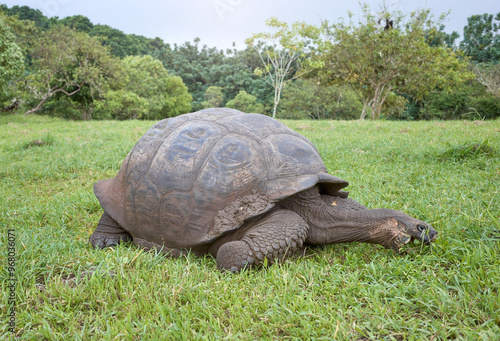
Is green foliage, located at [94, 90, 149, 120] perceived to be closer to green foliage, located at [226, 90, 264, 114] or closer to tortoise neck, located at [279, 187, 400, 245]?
green foliage, located at [226, 90, 264, 114]

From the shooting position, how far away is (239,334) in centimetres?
157

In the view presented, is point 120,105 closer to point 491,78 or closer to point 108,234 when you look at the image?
point 108,234

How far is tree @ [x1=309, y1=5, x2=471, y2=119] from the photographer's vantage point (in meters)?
19.7

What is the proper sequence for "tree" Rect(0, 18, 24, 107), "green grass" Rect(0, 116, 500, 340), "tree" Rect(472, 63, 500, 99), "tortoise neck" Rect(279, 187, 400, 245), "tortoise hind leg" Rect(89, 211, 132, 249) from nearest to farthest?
1. "green grass" Rect(0, 116, 500, 340)
2. "tortoise neck" Rect(279, 187, 400, 245)
3. "tortoise hind leg" Rect(89, 211, 132, 249)
4. "tree" Rect(0, 18, 24, 107)
5. "tree" Rect(472, 63, 500, 99)

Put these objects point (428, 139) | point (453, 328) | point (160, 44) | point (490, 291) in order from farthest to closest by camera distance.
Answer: point (160, 44), point (428, 139), point (490, 291), point (453, 328)

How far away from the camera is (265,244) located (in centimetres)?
224

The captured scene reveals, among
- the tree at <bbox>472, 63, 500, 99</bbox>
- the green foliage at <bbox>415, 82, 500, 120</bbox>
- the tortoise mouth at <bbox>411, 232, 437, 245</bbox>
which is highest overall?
the tree at <bbox>472, 63, 500, 99</bbox>

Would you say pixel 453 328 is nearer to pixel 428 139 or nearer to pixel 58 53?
pixel 428 139

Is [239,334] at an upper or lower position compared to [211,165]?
lower

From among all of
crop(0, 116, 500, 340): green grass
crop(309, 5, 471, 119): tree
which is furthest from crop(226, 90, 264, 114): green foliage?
crop(0, 116, 500, 340): green grass

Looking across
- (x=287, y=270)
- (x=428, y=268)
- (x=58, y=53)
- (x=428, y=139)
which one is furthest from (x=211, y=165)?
(x=58, y=53)

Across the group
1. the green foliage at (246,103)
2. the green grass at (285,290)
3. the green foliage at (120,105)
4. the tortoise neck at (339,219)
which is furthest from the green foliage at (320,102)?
the tortoise neck at (339,219)

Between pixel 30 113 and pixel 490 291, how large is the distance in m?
24.7

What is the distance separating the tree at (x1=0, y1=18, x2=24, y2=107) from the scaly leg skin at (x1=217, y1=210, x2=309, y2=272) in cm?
1930
